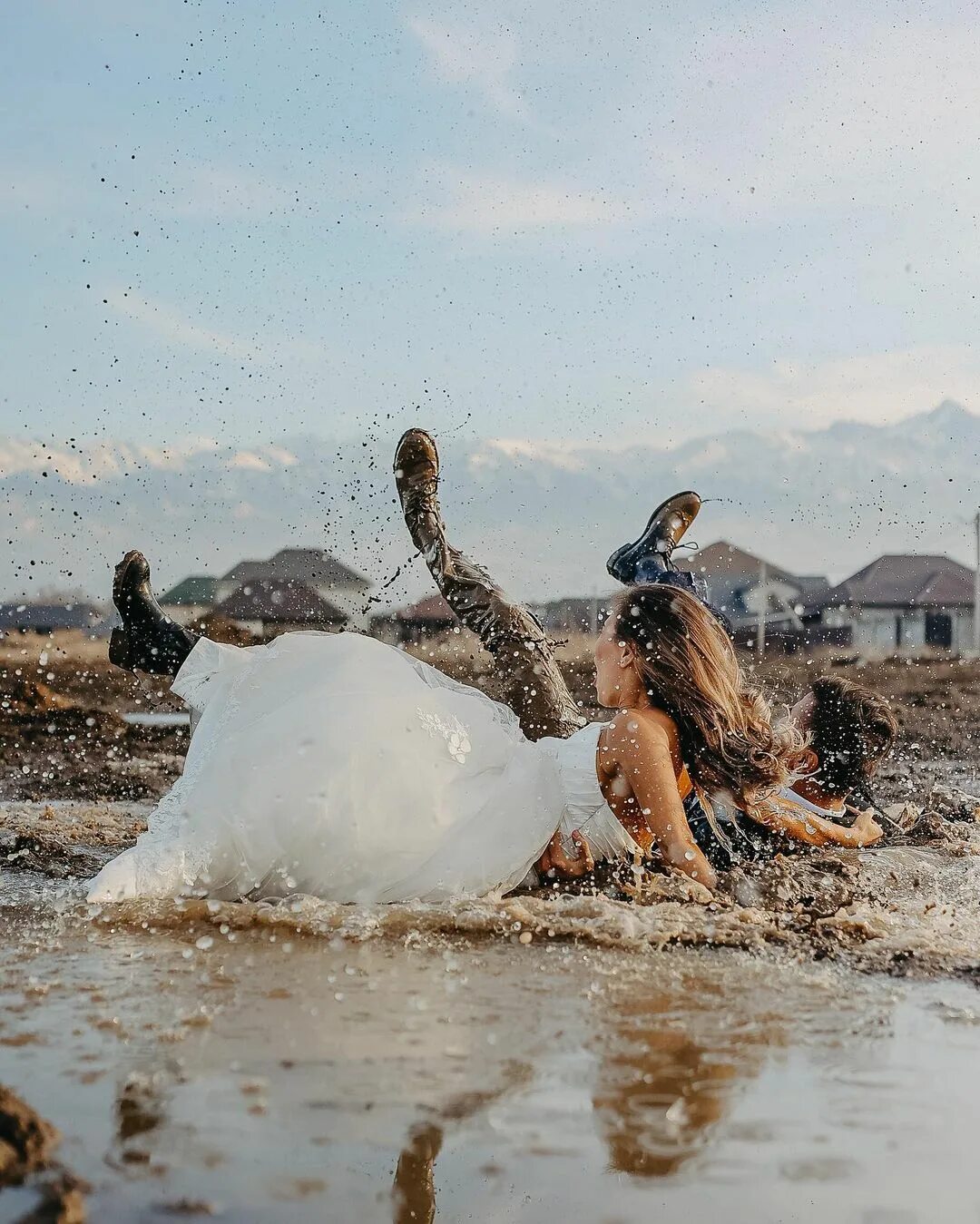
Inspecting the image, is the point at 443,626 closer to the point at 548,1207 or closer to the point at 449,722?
the point at 449,722

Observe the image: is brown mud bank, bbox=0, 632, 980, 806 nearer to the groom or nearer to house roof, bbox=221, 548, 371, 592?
the groom

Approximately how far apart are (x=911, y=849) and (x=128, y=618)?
392 cm

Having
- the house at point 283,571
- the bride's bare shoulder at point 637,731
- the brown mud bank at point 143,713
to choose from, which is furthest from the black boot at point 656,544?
the house at point 283,571

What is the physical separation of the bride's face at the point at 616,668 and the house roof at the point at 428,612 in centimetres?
1582

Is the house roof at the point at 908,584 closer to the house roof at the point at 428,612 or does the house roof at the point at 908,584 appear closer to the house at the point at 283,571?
the house roof at the point at 428,612

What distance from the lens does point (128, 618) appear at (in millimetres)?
5715

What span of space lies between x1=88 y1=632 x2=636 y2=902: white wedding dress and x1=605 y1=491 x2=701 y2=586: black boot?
1849 millimetres

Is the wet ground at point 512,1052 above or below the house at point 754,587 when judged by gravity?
below

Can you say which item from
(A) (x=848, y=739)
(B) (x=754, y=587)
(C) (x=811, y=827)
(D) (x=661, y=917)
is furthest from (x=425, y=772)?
(B) (x=754, y=587)

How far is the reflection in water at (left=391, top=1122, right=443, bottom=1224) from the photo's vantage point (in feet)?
7.11

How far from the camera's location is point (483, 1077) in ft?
9.09

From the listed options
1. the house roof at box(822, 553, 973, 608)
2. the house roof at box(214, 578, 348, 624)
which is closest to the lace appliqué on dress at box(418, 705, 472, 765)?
the house roof at box(214, 578, 348, 624)

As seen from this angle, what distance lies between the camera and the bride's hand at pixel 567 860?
4.81 metres

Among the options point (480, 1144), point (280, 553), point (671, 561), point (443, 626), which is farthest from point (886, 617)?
point (480, 1144)
